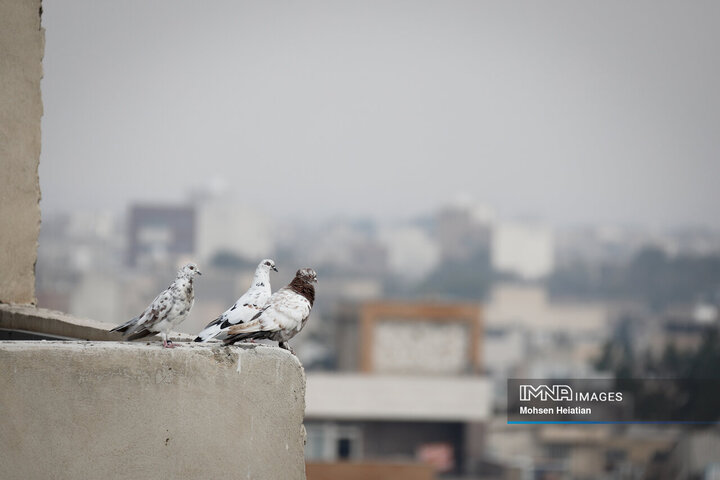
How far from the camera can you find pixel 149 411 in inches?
185

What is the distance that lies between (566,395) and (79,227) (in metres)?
174

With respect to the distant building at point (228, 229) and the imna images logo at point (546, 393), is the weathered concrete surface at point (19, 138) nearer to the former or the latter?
the imna images logo at point (546, 393)

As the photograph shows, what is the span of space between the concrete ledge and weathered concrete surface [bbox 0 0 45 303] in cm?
26

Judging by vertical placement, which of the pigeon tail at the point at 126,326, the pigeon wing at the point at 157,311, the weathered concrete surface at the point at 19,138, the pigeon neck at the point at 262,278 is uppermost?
the weathered concrete surface at the point at 19,138

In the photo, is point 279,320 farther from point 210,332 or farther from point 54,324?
point 54,324

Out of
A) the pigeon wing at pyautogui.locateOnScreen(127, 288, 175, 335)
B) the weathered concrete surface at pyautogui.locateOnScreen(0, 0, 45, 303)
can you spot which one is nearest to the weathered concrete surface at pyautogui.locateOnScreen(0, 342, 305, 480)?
the pigeon wing at pyautogui.locateOnScreen(127, 288, 175, 335)

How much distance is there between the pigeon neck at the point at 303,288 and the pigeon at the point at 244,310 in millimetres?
116

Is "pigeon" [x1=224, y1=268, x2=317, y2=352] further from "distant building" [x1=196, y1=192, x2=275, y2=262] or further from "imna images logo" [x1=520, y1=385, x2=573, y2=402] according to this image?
"distant building" [x1=196, y1=192, x2=275, y2=262]

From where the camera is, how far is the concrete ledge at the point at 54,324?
5.61 metres

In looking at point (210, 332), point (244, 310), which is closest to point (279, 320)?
point (244, 310)

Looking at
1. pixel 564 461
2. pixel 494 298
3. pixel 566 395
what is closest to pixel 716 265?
pixel 494 298

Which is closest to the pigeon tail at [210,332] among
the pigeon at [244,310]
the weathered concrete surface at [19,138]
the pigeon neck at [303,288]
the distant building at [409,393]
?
the pigeon at [244,310]

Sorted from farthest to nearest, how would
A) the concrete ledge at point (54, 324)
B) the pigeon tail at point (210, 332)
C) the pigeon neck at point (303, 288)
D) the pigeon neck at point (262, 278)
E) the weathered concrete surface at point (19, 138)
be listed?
the weathered concrete surface at point (19, 138)
the concrete ledge at point (54, 324)
the pigeon neck at point (262, 278)
the pigeon neck at point (303, 288)
the pigeon tail at point (210, 332)

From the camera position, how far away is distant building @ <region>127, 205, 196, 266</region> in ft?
543
